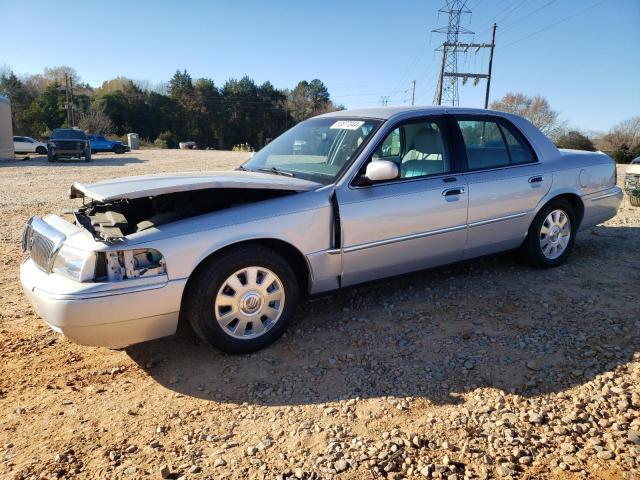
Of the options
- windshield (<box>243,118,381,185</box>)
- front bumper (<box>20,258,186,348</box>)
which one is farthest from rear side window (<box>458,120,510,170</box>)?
front bumper (<box>20,258,186,348</box>)

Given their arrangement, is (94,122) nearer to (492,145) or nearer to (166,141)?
(166,141)

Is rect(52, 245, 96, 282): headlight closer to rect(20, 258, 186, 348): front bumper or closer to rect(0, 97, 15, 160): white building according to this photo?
rect(20, 258, 186, 348): front bumper

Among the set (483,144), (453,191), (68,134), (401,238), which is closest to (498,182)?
(483,144)

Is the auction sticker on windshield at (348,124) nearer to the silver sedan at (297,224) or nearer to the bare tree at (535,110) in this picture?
the silver sedan at (297,224)

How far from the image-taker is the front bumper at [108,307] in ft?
9.25

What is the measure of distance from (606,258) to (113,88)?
70538 mm

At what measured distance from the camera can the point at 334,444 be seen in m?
2.50

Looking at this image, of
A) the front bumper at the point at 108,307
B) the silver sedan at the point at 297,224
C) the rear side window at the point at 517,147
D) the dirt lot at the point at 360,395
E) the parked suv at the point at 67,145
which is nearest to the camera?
the dirt lot at the point at 360,395

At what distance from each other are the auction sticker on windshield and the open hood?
29.2 inches

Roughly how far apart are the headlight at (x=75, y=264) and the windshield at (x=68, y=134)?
24.9m

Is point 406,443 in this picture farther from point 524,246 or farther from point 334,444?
point 524,246

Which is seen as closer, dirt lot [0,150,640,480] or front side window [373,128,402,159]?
dirt lot [0,150,640,480]

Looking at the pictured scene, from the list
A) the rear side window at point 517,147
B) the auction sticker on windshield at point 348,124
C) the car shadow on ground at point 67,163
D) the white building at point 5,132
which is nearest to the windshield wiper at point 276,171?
the auction sticker on windshield at point 348,124

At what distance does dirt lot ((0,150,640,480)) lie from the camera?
2.38 meters
